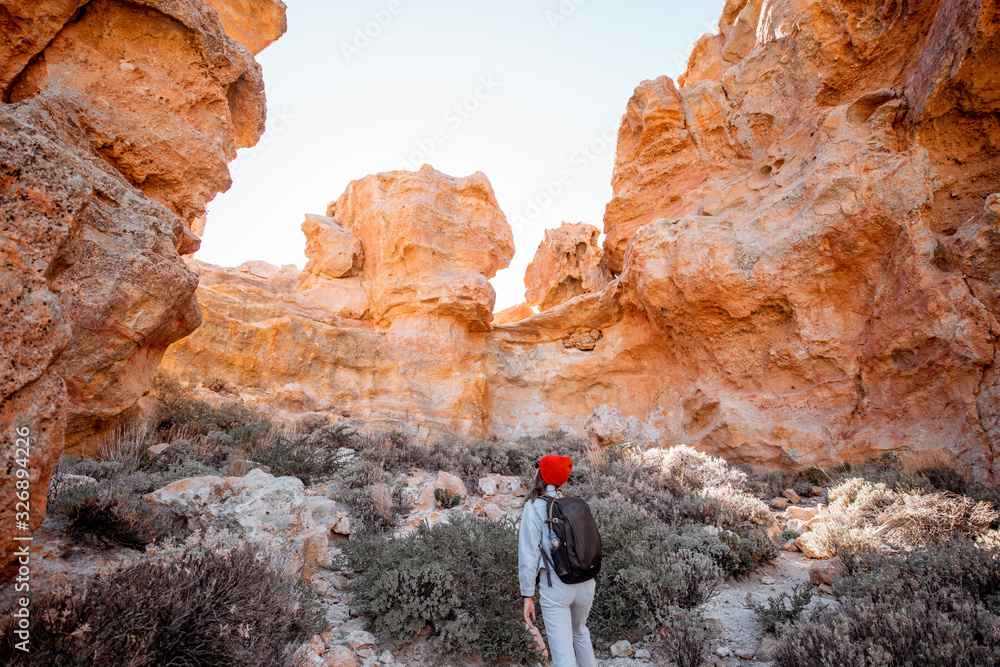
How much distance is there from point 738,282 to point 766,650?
8416 millimetres

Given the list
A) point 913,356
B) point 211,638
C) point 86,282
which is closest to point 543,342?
point 913,356

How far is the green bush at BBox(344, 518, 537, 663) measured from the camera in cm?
332

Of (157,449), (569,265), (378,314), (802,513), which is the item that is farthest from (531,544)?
(569,265)

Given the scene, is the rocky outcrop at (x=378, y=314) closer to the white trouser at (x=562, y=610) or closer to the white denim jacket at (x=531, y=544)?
the white denim jacket at (x=531, y=544)

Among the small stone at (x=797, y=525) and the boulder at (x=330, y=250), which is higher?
the boulder at (x=330, y=250)

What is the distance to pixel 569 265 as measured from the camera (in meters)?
21.3

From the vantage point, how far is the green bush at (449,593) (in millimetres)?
3322

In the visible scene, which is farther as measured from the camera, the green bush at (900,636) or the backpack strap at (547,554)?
the backpack strap at (547,554)

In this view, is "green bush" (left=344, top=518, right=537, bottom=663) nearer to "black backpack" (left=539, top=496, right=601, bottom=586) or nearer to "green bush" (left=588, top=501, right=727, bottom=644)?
"green bush" (left=588, top=501, right=727, bottom=644)

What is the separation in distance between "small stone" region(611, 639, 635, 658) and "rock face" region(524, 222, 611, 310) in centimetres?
1592

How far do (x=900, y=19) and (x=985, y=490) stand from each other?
30.9 ft

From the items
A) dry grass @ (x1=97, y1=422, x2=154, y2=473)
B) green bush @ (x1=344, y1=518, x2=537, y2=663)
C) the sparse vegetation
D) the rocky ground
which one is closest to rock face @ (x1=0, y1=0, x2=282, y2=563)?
dry grass @ (x1=97, y1=422, x2=154, y2=473)

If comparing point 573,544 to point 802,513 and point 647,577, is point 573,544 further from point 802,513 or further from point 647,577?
point 802,513

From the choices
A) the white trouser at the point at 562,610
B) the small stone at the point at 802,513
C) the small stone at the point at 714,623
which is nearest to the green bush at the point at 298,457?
the white trouser at the point at 562,610
